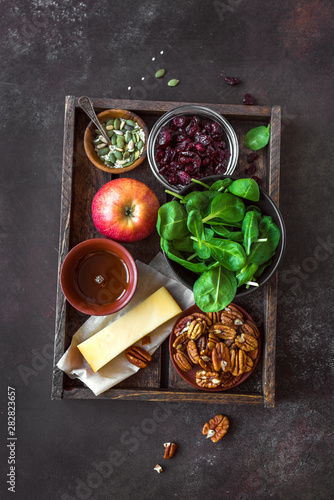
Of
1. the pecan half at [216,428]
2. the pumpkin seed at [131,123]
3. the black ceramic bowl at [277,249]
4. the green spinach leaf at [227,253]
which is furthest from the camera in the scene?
the pecan half at [216,428]

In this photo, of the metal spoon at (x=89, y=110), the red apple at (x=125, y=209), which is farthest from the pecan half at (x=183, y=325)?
the metal spoon at (x=89, y=110)

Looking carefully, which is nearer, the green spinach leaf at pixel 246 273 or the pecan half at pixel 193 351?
the green spinach leaf at pixel 246 273

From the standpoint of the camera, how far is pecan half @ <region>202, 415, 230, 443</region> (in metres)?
1.58

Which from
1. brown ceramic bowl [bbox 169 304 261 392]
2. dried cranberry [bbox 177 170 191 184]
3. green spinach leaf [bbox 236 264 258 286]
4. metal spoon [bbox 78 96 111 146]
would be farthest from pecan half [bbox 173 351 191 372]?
metal spoon [bbox 78 96 111 146]

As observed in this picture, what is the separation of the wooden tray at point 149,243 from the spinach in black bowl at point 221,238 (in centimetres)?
21

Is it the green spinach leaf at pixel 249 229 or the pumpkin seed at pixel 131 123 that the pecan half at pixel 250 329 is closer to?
the green spinach leaf at pixel 249 229

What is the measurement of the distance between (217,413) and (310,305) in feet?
1.79

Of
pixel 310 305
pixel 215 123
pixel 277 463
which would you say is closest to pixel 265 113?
pixel 215 123

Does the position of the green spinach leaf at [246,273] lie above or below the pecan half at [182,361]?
above

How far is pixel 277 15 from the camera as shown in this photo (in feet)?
5.50

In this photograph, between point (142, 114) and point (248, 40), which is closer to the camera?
point (142, 114)

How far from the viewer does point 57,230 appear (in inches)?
66.0

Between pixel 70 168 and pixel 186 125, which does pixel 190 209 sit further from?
pixel 70 168

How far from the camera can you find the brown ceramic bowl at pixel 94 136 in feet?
4.75
